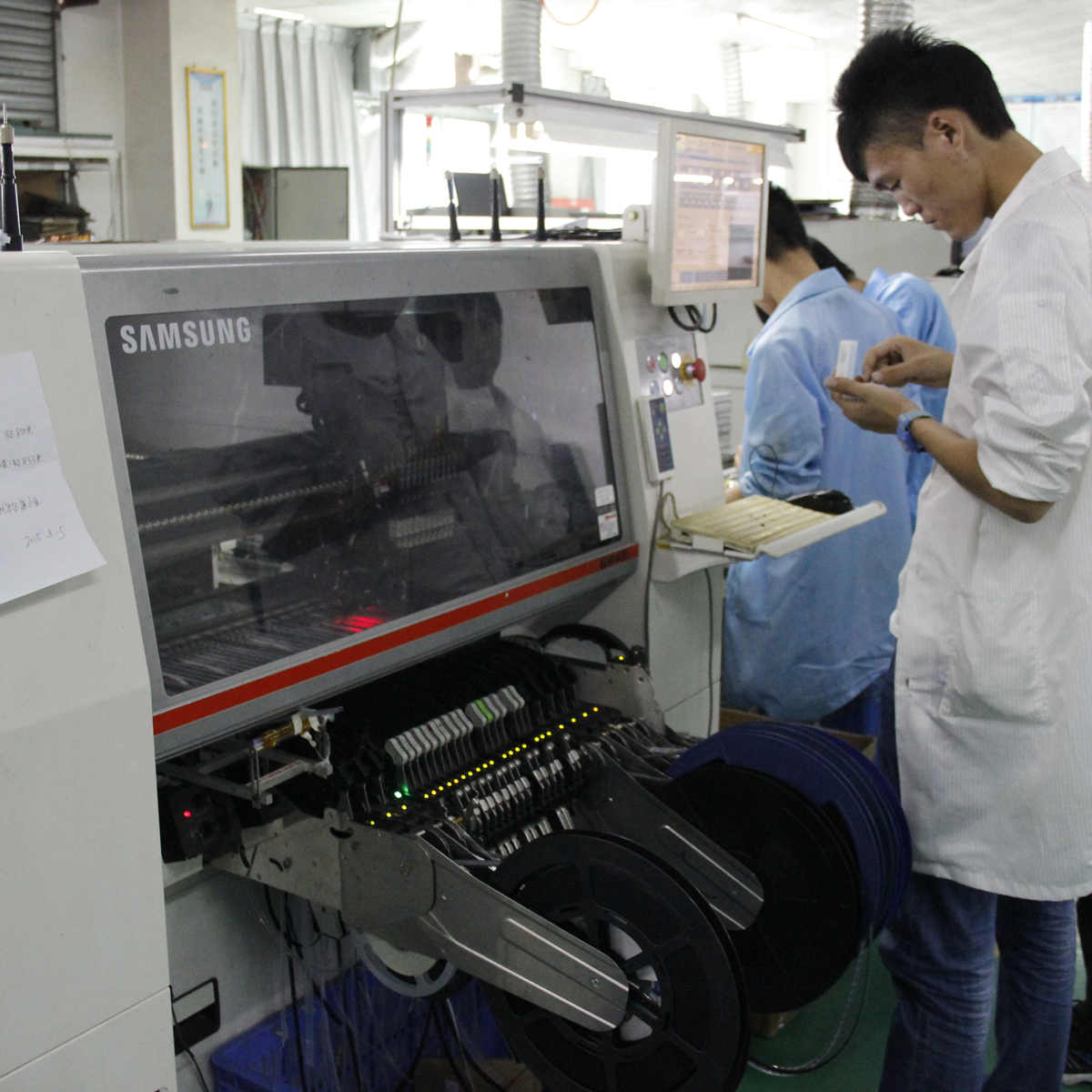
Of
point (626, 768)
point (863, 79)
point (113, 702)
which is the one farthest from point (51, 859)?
point (863, 79)

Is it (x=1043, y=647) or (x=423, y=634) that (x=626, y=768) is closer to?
(x=423, y=634)

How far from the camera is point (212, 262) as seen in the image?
128 cm

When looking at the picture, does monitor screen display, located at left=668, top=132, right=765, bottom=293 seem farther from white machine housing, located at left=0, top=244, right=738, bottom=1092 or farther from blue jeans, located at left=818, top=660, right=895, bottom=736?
blue jeans, located at left=818, top=660, right=895, bottom=736

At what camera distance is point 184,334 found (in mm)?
1262

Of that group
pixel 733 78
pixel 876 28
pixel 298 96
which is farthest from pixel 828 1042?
pixel 733 78

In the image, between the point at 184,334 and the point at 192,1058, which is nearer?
the point at 184,334

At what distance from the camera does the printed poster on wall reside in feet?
16.9

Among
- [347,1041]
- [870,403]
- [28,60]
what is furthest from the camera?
[28,60]

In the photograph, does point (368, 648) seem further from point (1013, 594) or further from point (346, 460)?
point (1013, 594)

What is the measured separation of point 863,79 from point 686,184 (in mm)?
413

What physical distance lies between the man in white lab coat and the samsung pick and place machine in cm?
19

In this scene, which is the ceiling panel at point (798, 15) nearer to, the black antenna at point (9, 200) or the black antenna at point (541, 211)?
the black antenna at point (541, 211)

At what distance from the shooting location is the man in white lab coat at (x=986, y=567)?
1.46m

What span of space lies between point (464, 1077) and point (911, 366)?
4.29 feet
